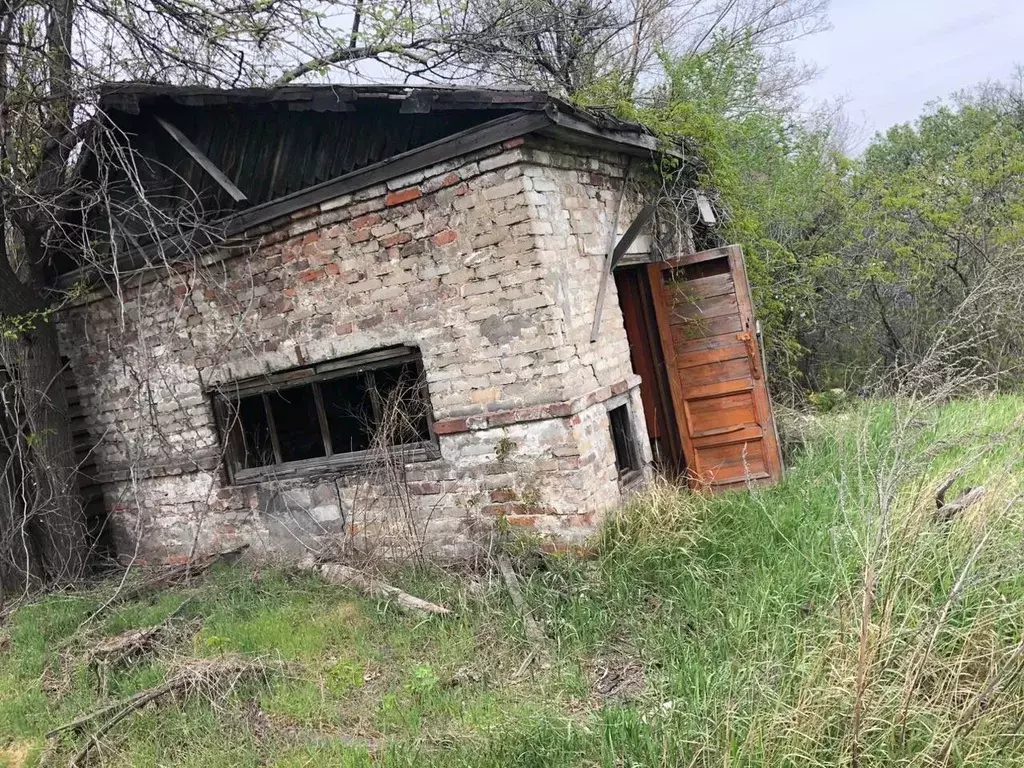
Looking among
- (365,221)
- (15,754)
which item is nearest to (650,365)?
(365,221)

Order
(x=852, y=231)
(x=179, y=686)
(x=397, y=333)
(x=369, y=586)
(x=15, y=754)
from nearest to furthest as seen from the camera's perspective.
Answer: (x=15, y=754) < (x=179, y=686) < (x=369, y=586) < (x=397, y=333) < (x=852, y=231)

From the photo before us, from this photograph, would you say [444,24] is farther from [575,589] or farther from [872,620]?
[872,620]

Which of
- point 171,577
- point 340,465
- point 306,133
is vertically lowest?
point 171,577

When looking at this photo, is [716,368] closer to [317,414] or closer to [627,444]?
[627,444]

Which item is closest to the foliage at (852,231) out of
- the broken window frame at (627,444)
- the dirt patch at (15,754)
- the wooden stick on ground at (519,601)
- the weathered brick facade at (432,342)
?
the broken window frame at (627,444)

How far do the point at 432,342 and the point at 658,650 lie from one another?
2.83m

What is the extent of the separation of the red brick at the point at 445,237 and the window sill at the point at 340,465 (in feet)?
5.23

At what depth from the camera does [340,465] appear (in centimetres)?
619

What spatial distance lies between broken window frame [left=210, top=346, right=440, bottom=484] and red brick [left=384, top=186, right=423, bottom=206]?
3.73 feet

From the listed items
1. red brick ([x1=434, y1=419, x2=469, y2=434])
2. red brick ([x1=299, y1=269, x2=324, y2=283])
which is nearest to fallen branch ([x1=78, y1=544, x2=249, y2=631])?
red brick ([x1=434, y1=419, x2=469, y2=434])

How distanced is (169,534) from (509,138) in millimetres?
5225

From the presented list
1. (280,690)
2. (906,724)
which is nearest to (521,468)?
(280,690)

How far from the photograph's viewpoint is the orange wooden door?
6344mm

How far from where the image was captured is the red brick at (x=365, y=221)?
18.5 ft
